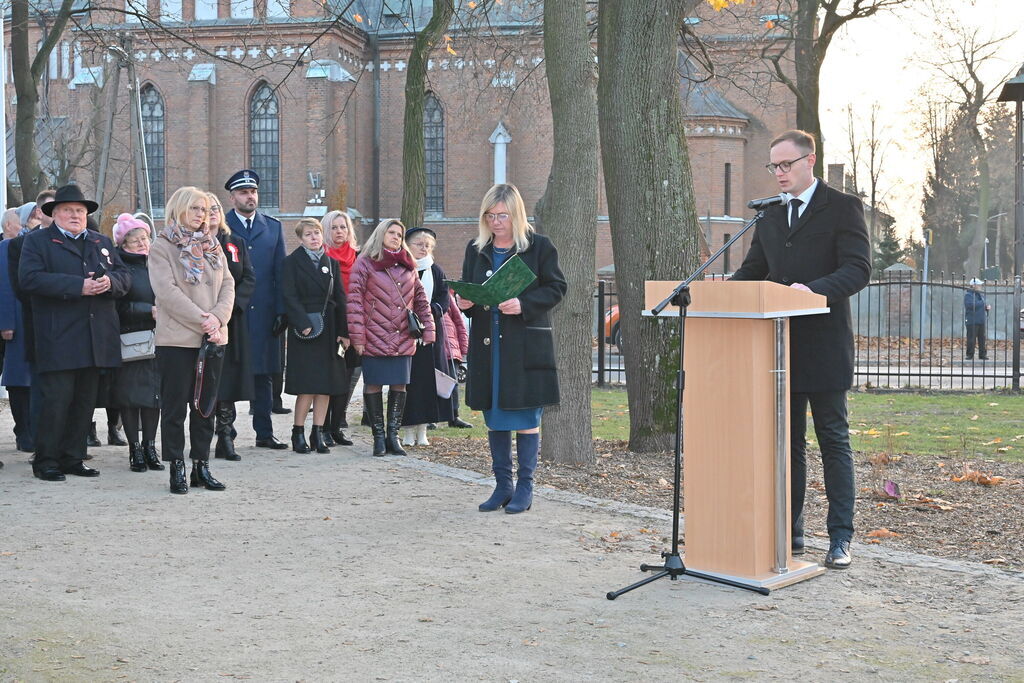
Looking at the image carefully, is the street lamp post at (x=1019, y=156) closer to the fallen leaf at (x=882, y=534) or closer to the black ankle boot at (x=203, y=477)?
the fallen leaf at (x=882, y=534)

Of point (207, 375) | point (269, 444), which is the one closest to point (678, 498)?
point (207, 375)

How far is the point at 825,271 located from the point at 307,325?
16.3 ft

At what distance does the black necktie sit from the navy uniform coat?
5.15 metres

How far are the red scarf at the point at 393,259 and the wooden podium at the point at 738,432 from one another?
14.2 feet

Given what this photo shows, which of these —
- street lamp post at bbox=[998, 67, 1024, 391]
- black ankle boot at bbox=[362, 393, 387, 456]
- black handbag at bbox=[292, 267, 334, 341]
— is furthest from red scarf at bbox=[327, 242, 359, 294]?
street lamp post at bbox=[998, 67, 1024, 391]

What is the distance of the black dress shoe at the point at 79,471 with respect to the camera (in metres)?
8.56

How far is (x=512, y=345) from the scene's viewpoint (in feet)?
23.6

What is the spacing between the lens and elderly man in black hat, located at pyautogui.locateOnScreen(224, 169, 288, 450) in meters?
10.0

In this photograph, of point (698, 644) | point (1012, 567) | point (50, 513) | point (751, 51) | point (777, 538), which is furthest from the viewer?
point (751, 51)

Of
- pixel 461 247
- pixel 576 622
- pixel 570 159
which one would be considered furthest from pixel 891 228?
pixel 576 622

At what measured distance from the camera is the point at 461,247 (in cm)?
4797

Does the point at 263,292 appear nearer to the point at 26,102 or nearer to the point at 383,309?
the point at 383,309

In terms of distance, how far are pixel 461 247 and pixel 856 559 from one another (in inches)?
1667

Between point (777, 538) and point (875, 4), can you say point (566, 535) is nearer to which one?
point (777, 538)
